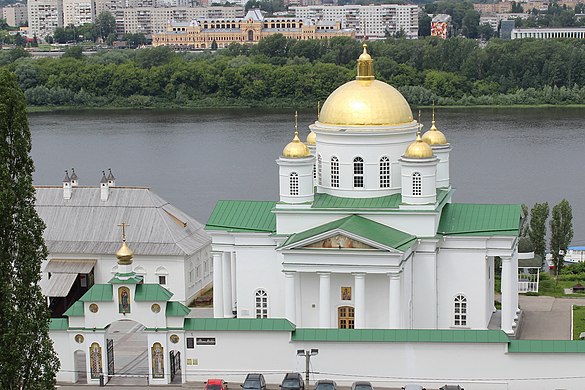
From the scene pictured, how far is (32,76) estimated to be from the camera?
78.2 meters

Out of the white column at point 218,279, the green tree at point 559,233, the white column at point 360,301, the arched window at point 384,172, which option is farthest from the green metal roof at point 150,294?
the green tree at point 559,233

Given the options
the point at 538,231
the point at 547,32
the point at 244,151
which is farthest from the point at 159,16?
the point at 538,231

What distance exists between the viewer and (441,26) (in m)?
122

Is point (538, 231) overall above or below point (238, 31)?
below

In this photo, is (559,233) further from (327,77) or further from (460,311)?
(327,77)

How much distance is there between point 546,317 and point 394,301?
13.4 ft

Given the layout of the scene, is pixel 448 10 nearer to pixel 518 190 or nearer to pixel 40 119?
pixel 40 119

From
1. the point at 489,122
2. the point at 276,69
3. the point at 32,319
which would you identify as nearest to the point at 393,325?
the point at 32,319

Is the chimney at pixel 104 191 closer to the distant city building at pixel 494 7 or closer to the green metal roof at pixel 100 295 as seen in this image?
the green metal roof at pixel 100 295

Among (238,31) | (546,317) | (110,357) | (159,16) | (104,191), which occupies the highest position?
(104,191)

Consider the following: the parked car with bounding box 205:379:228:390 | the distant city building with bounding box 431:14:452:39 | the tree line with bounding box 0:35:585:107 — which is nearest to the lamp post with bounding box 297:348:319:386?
the parked car with bounding box 205:379:228:390

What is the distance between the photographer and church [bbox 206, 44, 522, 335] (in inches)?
925

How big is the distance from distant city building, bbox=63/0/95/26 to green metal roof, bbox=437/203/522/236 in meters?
129

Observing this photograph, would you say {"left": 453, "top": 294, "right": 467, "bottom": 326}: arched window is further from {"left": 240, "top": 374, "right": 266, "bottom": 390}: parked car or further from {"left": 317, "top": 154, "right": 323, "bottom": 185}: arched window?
{"left": 240, "top": 374, "right": 266, "bottom": 390}: parked car
